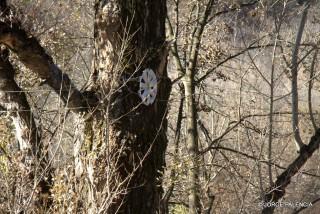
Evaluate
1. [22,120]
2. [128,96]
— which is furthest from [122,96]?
[22,120]

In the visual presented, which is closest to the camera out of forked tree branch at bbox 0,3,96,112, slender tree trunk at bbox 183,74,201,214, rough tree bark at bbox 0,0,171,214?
forked tree branch at bbox 0,3,96,112

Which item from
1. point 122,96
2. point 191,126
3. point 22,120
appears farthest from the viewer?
point 191,126

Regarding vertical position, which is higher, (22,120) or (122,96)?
(122,96)

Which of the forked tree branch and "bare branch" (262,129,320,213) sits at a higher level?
the forked tree branch

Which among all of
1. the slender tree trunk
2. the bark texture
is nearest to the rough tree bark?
the bark texture

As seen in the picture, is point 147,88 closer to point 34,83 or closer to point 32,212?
point 32,212

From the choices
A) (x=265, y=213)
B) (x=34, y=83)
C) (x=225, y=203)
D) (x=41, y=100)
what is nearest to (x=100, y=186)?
(x=34, y=83)

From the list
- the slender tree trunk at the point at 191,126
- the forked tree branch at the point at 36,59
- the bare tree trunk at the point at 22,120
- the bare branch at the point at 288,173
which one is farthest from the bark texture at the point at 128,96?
the bare branch at the point at 288,173

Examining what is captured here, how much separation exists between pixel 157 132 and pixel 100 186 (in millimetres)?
669

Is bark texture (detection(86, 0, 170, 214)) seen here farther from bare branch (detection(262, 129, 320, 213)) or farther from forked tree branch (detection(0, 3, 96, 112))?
bare branch (detection(262, 129, 320, 213))

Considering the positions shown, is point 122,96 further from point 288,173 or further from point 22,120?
point 288,173

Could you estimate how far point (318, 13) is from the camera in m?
7.91

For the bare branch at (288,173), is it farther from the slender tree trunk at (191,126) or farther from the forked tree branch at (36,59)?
the forked tree branch at (36,59)

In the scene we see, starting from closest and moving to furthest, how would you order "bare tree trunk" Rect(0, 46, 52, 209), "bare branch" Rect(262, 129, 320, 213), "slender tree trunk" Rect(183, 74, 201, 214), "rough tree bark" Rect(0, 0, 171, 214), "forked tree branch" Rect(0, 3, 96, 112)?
"forked tree branch" Rect(0, 3, 96, 112) < "rough tree bark" Rect(0, 0, 171, 214) < "bare tree trunk" Rect(0, 46, 52, 209) < "slender tree trunk" Rect(183, 74, 201, 214) < "bare branch" Rect(262, 129, 320, 213)
